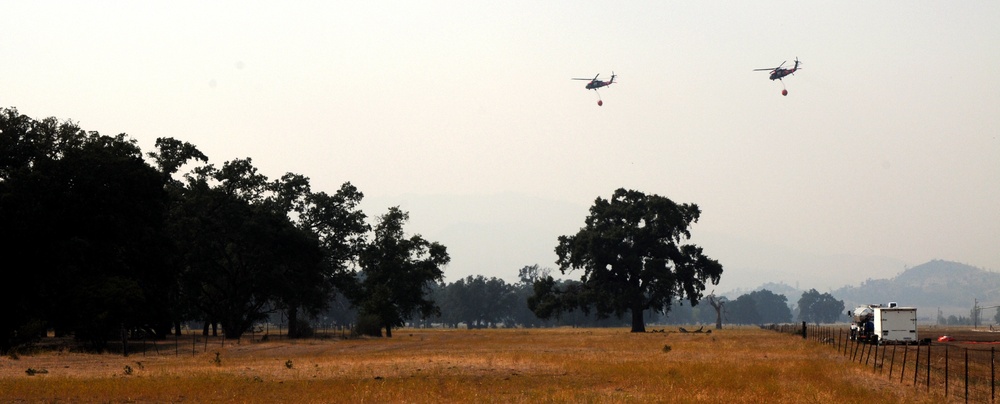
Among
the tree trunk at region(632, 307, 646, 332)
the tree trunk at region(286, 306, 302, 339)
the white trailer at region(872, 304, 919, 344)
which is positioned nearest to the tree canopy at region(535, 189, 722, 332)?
the tree trunk at region(632, 307, 646, 332)

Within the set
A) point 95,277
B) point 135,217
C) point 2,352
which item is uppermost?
point 135,217

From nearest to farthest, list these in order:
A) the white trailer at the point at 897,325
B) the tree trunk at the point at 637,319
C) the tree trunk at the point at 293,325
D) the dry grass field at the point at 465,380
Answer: the dry grass field at the point at 465,380 → the white trailer at the point at 897,325 → the tree trunk at the point at 293,325 → the tree trunk at the point at 637,319

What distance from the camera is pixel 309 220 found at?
376ft

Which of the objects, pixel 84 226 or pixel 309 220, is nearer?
pixel 84 226

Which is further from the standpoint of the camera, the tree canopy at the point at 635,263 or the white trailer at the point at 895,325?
the tree canopy at the point at 635,263

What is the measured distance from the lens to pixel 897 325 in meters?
68.3

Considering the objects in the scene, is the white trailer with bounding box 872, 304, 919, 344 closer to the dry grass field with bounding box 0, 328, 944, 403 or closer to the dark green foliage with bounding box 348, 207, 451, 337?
the dry grass field with bounding box 0, 328, 944, 403

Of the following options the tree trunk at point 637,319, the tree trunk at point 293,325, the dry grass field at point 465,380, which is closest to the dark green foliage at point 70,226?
the dry grass field at point 465,380

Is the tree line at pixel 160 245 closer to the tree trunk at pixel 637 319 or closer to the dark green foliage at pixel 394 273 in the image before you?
the dark green foliage at pixel 394 273

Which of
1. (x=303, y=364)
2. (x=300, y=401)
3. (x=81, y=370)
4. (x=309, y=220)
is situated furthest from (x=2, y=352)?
(x=309, y=220)

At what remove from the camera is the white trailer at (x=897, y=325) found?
2677 inches

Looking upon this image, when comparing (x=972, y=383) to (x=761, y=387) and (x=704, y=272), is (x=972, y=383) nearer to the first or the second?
(x=761, y=387)

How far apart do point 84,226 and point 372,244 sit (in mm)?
52931

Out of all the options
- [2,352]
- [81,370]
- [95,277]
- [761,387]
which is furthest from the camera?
[95,277]
